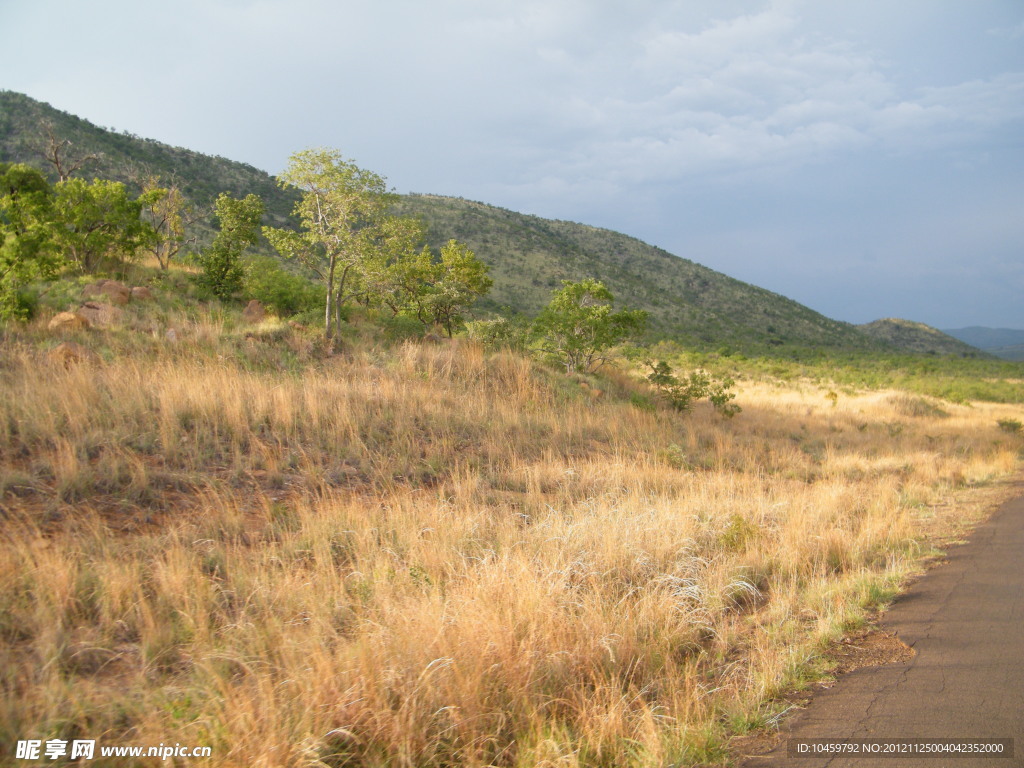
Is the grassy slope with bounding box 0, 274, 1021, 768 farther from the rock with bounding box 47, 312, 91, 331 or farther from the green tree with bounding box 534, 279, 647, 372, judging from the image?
the green tree with bounding box 534, 279, 647, 372

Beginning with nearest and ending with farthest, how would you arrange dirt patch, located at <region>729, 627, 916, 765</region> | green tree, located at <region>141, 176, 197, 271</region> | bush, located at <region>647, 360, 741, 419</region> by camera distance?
dirt patch, located at <region>729, 627, 916, 765</region>, green tree, located at <region>141, 176, 197, 271</region>, bush, located at <region>647, 360, 741, 419</region>

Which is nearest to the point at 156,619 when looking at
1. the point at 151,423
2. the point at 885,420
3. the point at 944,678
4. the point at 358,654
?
the point at 358,654

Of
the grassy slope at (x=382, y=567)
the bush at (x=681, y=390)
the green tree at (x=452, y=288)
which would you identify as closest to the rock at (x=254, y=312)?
the grassy slope at (x=382, y=567)

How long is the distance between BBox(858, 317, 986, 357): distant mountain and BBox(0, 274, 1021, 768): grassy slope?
3720 inches

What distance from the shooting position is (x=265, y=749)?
2.58 meters

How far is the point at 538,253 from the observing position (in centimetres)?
6569

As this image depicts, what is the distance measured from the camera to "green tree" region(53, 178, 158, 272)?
13.5m

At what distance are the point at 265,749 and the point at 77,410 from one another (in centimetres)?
623

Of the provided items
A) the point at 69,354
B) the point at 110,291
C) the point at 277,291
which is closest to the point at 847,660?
the point at 69,354

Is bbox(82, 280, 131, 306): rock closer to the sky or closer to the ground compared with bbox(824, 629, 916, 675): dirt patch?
closer to the sky

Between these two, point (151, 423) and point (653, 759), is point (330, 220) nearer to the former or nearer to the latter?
point (151, 423)

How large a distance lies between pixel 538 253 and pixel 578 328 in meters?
49.3

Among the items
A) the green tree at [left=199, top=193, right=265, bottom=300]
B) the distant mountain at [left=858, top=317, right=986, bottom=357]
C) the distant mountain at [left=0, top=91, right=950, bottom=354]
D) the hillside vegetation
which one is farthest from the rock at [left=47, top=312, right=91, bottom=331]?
the distant mountain at [left=858, top=317, right=986, bottom=357]

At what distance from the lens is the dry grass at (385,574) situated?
2910mm
